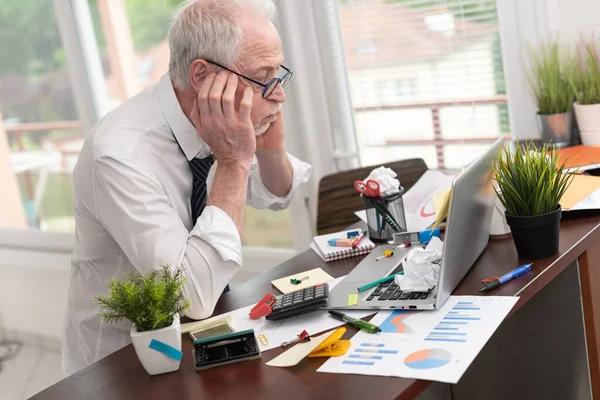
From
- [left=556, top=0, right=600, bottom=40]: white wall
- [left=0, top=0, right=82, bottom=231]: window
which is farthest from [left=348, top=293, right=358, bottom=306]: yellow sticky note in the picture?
[left=0, top=0, right=82, bottom=231]: window

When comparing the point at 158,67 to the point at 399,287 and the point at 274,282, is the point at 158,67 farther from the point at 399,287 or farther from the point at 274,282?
the point at 399,287

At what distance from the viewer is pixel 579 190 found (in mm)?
1698

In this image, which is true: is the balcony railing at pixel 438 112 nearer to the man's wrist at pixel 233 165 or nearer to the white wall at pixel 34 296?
the man's wrist at pixel 233 165

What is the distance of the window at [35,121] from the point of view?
384cm

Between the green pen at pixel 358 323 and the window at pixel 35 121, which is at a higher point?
the window at pixel 35 121

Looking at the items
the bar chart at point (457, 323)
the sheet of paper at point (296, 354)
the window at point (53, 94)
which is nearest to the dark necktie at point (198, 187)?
the sheet of paper at point (296, 354)

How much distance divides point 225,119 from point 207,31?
20cm

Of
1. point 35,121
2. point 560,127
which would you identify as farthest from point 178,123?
point 35,121

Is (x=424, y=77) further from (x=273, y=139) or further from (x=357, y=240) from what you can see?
(x=357, y=240)

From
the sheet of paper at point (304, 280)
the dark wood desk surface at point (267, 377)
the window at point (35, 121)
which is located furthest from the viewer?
the window at point (35, 121)

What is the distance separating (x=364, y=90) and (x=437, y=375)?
184cm

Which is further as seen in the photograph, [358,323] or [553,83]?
[553,83]

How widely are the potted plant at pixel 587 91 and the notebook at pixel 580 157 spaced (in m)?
0.05

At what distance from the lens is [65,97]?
386cm
